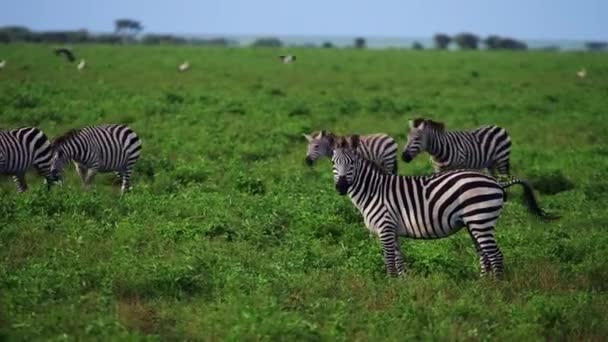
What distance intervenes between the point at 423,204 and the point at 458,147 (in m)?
5.05

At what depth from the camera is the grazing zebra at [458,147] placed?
13188 millimetres

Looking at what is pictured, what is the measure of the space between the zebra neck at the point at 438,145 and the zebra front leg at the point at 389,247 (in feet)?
15.7

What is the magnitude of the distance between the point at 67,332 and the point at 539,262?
5503 millimetres

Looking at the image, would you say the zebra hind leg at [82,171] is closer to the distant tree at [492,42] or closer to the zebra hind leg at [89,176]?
the zebra hind leg at [89,176]

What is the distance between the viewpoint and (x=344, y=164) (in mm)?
9133

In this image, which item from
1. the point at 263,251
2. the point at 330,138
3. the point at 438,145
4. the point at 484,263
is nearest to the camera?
the point at 484,263

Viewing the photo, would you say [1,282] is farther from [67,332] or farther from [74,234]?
[74,234]

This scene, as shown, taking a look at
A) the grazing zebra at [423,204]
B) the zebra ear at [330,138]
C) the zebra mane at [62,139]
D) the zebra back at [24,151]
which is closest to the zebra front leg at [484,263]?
the grazing zebra at [423,204]

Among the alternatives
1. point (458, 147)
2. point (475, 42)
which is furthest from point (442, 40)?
point (458, 147)

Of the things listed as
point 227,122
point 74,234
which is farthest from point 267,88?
point 74,234

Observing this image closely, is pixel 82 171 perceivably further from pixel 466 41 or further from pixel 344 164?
pixel 466 41

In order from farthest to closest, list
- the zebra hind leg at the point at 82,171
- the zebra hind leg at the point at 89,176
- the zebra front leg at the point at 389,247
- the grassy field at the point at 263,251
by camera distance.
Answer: the zebra hind leg at the point at 82,171, the zebra hind leg at the point at 89,176, the zebra front leg at the point at 389,247, the grassy field at the point at 263,251

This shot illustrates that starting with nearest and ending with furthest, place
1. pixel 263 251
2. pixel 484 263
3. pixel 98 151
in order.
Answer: pixel 484 263 → pixel 263 251 → pixel 98 151

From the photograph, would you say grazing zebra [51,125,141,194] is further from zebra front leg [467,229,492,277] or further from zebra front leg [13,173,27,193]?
zebra front leg [467,229,492,277]
